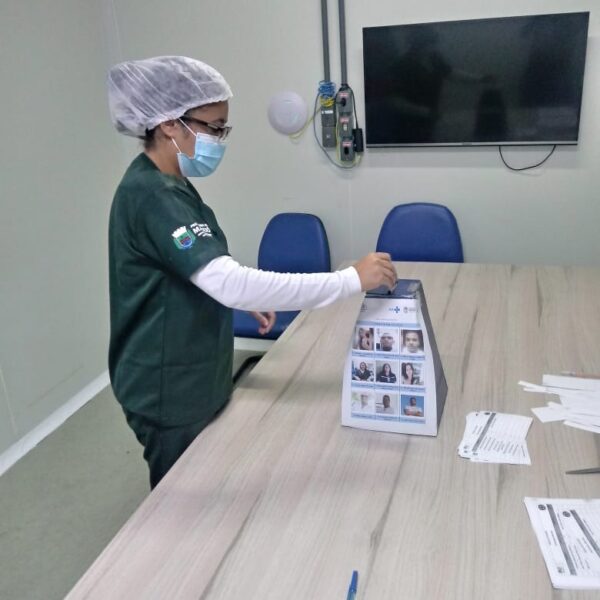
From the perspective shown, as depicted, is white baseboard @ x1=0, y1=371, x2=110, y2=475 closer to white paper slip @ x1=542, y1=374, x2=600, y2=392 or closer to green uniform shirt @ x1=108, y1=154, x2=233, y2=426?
green uniform shirt @ x1=108, y1=154, x2=233, y2=426

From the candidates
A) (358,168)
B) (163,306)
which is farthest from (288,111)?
(163,306)

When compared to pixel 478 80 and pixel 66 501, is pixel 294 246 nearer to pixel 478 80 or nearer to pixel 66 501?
pixel 478 80

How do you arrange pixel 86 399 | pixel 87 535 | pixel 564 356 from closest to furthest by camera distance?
pixel 564 356 < pixel 87 535 < pixel 86 399

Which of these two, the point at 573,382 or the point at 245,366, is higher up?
the point at 573,382

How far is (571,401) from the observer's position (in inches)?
56.6

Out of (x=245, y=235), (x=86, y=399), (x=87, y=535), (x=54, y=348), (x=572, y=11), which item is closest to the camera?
(x=87, y=535)

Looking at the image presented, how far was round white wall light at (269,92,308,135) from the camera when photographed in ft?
10.3

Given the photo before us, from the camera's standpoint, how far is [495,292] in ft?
7.18

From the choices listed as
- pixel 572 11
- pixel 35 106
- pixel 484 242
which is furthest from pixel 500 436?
pixel 35 106

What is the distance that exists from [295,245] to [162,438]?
1856 mm

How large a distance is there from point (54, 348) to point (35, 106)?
44.4 inches

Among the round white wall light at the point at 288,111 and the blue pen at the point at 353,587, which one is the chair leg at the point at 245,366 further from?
the blue pen at the point at 353,587

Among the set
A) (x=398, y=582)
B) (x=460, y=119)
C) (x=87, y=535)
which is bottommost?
(x=87, y=535)

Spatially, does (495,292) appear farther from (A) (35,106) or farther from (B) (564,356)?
(A) (35,106)
